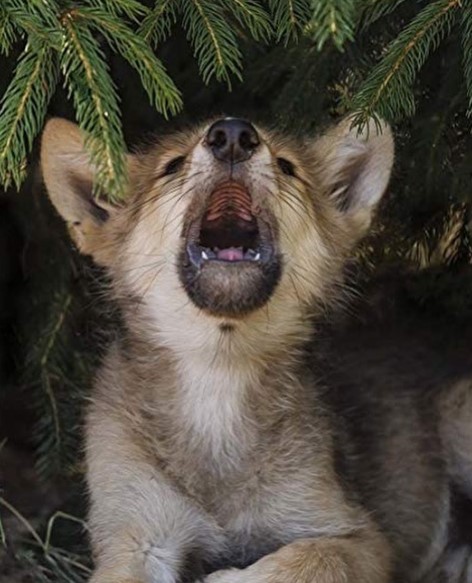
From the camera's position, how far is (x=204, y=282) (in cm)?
441

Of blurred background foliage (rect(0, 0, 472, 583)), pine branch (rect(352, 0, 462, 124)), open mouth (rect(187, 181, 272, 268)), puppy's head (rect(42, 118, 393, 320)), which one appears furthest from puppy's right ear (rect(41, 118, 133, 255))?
pine branch (rect(352, 0, 462, 124))

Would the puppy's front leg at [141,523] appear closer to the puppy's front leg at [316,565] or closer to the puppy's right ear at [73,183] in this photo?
the puppy's front leg at [316,565]

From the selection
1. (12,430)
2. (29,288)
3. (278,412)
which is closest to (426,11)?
(278,412)

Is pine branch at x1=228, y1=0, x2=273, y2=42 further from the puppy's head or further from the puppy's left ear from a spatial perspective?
the puppy's left ear

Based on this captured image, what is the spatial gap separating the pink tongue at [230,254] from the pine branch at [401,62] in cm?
55

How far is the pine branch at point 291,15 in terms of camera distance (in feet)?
14.1

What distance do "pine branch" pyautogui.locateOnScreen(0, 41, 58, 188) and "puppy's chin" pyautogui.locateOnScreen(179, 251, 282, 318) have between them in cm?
73

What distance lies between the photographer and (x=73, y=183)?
15.9 ft

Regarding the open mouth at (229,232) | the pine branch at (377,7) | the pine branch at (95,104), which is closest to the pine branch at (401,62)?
the pine branch at (377,7)

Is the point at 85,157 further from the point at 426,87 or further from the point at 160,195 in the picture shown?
the point at 426,87

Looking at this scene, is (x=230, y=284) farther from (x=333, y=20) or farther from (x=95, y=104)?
(x=333, y=20)

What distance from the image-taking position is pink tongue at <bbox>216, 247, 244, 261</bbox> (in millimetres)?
4418

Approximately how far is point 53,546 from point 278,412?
128 centimetres

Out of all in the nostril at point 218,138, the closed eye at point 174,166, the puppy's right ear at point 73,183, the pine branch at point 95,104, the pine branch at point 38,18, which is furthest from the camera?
the closed eye at point 174,166
